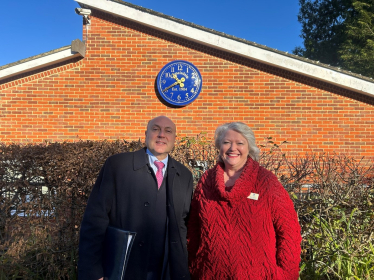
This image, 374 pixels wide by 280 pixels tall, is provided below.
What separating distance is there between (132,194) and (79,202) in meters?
2.20

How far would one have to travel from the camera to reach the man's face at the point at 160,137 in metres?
2.51

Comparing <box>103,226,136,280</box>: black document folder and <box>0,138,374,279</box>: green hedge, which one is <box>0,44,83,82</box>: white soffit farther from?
<box>103,226,136,280</box>: black document folder

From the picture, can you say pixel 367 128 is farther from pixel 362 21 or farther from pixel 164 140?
pixel 362 21

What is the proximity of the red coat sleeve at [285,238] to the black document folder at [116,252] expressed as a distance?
93 centimetres

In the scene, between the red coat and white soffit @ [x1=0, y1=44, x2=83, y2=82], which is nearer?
the red coat

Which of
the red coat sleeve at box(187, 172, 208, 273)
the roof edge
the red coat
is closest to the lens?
the red coat

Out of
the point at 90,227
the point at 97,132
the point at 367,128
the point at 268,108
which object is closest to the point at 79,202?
the point at 90,227

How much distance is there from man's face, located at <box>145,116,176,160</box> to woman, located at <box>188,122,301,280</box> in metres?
0.41

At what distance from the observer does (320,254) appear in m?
3.71

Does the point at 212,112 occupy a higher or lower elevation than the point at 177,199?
higher

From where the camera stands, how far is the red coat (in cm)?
218

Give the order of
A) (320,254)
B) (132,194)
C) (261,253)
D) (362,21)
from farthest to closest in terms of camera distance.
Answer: (362,21) → (320,254) → (132,194) → (261,253)

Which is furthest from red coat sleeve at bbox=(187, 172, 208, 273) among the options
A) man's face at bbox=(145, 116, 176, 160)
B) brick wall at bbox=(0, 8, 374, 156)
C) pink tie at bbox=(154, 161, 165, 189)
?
brick wall at bbox=(0, 8, 374, 156)

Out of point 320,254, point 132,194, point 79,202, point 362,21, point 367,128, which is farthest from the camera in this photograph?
point 362,21
